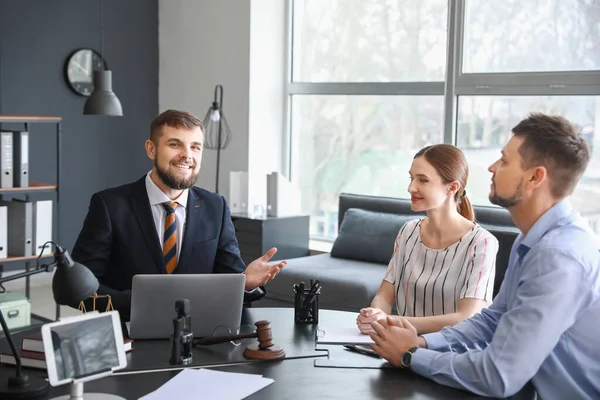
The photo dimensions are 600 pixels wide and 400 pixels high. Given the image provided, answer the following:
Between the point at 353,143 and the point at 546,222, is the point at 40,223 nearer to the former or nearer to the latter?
the point at 353,143

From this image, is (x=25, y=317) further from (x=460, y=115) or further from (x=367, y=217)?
(x=460, y=115)

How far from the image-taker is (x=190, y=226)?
2.83 metres

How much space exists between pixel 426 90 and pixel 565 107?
0.99 meters

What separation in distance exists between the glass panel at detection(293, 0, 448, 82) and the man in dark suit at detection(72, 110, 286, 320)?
9.19 feet

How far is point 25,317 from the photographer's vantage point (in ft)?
15.5

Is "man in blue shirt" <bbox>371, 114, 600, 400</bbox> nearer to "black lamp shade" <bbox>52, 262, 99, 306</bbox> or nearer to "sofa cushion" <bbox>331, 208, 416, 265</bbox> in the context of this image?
"black lamp shade" <bbox>52, 262, 99, 306</bbox>

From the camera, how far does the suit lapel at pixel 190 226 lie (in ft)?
9.14

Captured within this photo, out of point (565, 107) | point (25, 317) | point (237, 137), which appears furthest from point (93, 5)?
point (565, 107)

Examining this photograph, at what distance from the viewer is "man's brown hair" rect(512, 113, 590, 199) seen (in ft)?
6.35

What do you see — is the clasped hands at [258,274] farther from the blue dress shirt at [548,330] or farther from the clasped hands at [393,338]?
the blue dress shirt at [548,330]

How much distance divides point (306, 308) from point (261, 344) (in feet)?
1.32

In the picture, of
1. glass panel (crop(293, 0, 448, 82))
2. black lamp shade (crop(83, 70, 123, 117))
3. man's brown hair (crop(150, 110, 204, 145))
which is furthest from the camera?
glass panel (crop(293, 0, 448, 82))

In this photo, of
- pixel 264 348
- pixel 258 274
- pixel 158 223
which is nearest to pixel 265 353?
pixel 264 348

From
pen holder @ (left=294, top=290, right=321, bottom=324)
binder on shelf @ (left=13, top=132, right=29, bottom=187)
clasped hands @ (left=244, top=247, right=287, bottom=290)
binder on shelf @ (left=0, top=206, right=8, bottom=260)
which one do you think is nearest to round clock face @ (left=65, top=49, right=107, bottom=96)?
binder on shelf @ (left=13, top=132, right=29, bottom=187)
